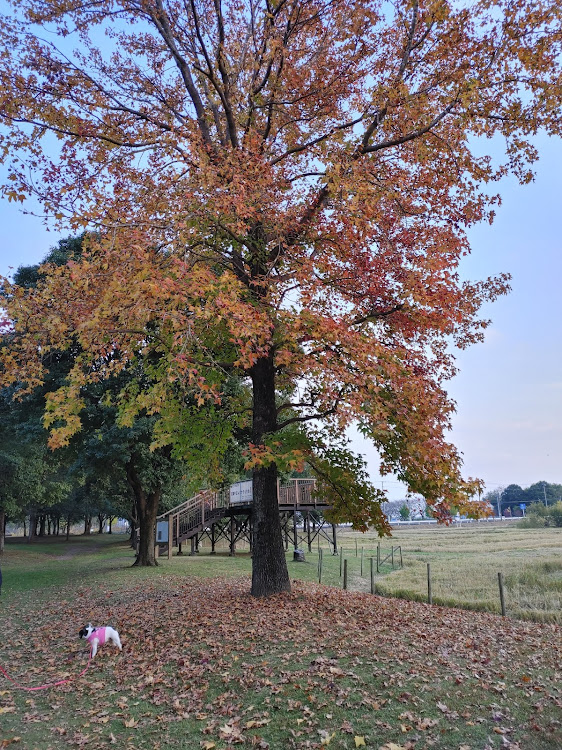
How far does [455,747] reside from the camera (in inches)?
185

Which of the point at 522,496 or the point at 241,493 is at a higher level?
the point at 241,493

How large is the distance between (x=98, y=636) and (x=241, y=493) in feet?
67.5

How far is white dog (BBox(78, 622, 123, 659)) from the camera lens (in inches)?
319

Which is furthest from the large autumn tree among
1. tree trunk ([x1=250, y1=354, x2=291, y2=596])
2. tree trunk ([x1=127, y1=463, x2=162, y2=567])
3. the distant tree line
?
the distant tree line

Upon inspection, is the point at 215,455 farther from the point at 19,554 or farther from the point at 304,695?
the point at 19,554

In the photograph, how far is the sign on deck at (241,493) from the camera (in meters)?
27.8

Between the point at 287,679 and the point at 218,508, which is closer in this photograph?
the point at 287,679

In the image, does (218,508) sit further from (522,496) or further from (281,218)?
(522,496)

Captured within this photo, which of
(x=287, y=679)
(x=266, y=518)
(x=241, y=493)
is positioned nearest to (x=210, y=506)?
(x=241, y=493)

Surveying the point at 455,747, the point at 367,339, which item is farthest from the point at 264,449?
the point at 455,747

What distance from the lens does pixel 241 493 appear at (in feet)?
93.8

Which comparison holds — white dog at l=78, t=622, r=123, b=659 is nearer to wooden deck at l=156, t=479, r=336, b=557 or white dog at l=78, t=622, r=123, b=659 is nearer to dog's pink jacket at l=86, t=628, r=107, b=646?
dog's pink jacket at l=86, t=628, r=107, b=646

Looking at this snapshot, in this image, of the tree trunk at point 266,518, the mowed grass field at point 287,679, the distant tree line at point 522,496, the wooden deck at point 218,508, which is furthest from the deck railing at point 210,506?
the distant tree line at point 522,496

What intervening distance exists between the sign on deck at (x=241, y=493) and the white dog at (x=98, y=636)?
19.2 m
